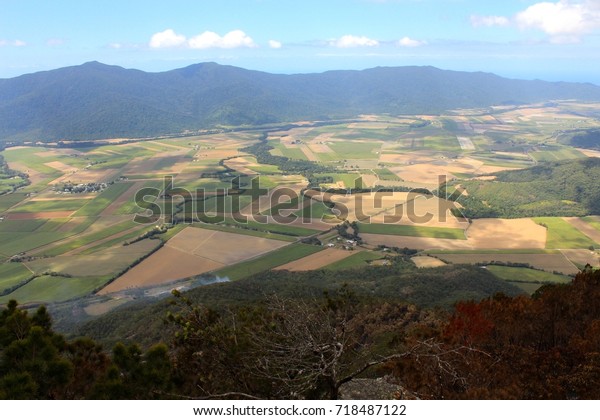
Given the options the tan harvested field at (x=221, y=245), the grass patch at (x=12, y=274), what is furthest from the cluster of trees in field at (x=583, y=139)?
the grass patch at (x=12, y=274)

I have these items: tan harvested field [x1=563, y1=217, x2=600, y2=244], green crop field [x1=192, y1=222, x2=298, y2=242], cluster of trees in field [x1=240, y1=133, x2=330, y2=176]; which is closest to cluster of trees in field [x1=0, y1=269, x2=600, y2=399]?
green crop field [x1=192, y1=222, x2=298, y2=242]

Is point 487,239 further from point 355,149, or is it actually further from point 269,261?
point 355,149

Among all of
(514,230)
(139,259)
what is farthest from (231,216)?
(514,230)

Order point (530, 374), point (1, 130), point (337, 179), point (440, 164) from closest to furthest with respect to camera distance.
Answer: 1. point (530, 374)
2. point (337, 179)
3. point (440, 164)
4. point (1, 130)

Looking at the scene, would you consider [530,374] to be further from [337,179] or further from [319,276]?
[337,179]

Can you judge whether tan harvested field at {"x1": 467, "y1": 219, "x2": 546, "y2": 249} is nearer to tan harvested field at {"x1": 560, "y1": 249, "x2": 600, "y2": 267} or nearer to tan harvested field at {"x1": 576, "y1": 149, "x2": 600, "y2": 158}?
tan harvested field at {"x1": 560, "y1": 249, "x2": 600, "y2": 267}
